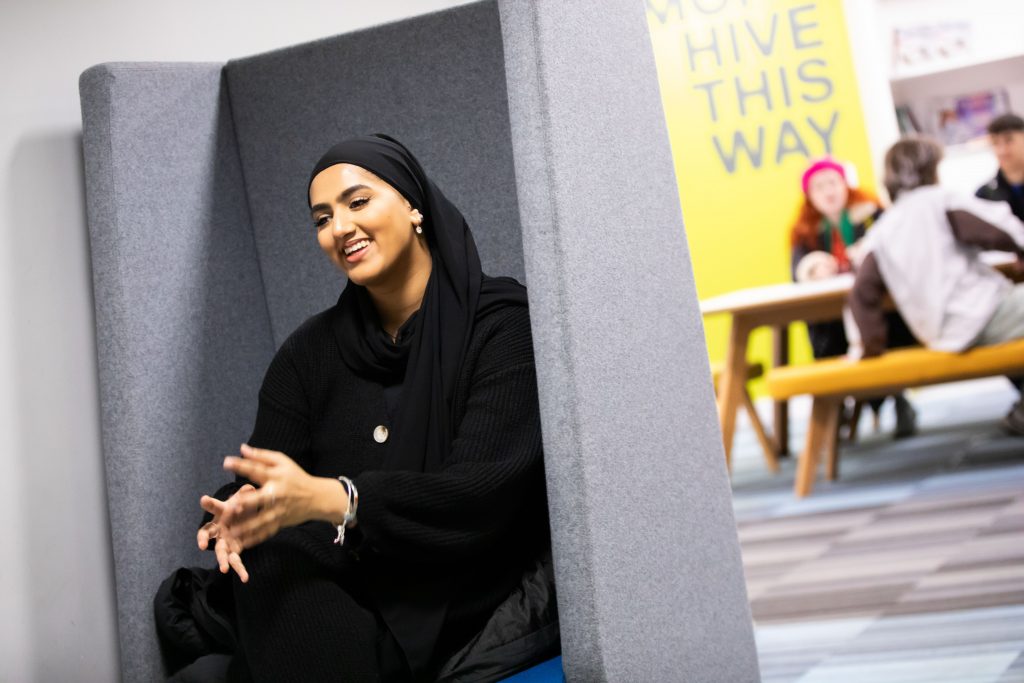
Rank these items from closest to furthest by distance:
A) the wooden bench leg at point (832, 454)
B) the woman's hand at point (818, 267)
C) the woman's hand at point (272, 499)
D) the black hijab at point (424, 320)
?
the woman's hand at point (272, 499) < the black hijab at point (424, 320) < the wooden bench leg at point (832, 454) < the woman's hand at point (818, 267)

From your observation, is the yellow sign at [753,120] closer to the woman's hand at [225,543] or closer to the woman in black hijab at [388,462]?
the woman in black hijab at [388,462]

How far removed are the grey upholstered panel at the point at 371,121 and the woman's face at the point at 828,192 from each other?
3.88m

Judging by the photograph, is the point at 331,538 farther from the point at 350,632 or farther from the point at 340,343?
the point at 340,343

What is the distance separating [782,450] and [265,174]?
424 cm

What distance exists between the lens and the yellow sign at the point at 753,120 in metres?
7.16

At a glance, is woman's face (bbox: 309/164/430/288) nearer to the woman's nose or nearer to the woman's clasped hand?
the woman's nose

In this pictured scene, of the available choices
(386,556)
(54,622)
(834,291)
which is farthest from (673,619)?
(834,291)

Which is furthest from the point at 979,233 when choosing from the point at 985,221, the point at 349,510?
the point at 349,510

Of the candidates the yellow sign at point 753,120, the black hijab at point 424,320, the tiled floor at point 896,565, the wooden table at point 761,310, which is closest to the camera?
the black hijab at point 424,320

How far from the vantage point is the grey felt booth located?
1542 millimetres

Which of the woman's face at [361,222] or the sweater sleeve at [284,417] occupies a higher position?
the woman's face at [361,222]

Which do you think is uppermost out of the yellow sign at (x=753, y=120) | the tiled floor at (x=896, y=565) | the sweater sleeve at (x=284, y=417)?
the yellow sign at (x=753, y=120)

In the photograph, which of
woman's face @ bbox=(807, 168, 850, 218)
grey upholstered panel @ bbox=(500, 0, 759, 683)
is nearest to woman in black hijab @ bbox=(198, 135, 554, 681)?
grey upholstered panel @ bbox=(500, 0, 759, 683)

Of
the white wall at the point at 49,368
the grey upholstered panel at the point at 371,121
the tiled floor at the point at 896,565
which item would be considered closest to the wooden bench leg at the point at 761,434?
the tiled floor at the point at 896,565
